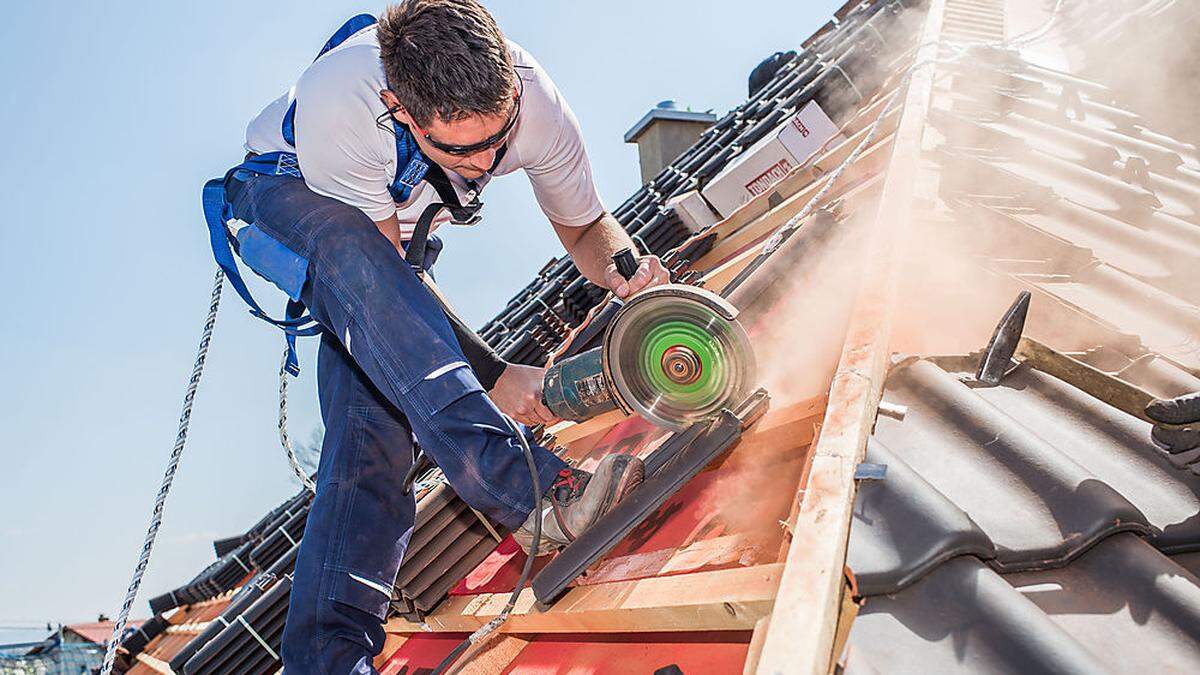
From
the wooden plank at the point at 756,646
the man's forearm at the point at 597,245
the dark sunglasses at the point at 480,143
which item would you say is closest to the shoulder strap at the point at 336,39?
the dark sunglasses at the point at 480,143

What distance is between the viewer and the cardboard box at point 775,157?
5082mm

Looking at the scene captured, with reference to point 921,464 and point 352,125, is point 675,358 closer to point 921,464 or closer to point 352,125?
point 921,464


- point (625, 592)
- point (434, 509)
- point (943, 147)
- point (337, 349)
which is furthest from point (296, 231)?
point (943, 147)

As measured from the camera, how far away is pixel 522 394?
2.42m

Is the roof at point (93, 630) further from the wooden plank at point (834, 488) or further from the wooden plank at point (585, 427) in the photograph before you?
the wooden plank at point (834, 488)

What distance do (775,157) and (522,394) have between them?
3.36 m

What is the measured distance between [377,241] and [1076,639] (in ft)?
5.94

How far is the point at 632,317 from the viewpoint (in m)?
1.99

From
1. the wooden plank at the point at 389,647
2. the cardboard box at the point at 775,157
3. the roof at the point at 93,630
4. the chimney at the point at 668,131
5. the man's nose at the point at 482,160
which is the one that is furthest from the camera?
the chimney at the point at 668,131

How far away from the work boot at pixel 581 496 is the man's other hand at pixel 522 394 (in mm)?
412

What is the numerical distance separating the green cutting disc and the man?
22 cm

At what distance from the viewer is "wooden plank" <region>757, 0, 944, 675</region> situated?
3.15 ft

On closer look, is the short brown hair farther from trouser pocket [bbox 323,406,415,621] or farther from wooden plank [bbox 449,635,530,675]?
wooden plank [bbox 449,635,530,675]

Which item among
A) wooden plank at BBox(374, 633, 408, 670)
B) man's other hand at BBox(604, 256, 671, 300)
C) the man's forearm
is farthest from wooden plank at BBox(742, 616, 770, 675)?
wooden plank at BBox(374, 633, 408, 670)
